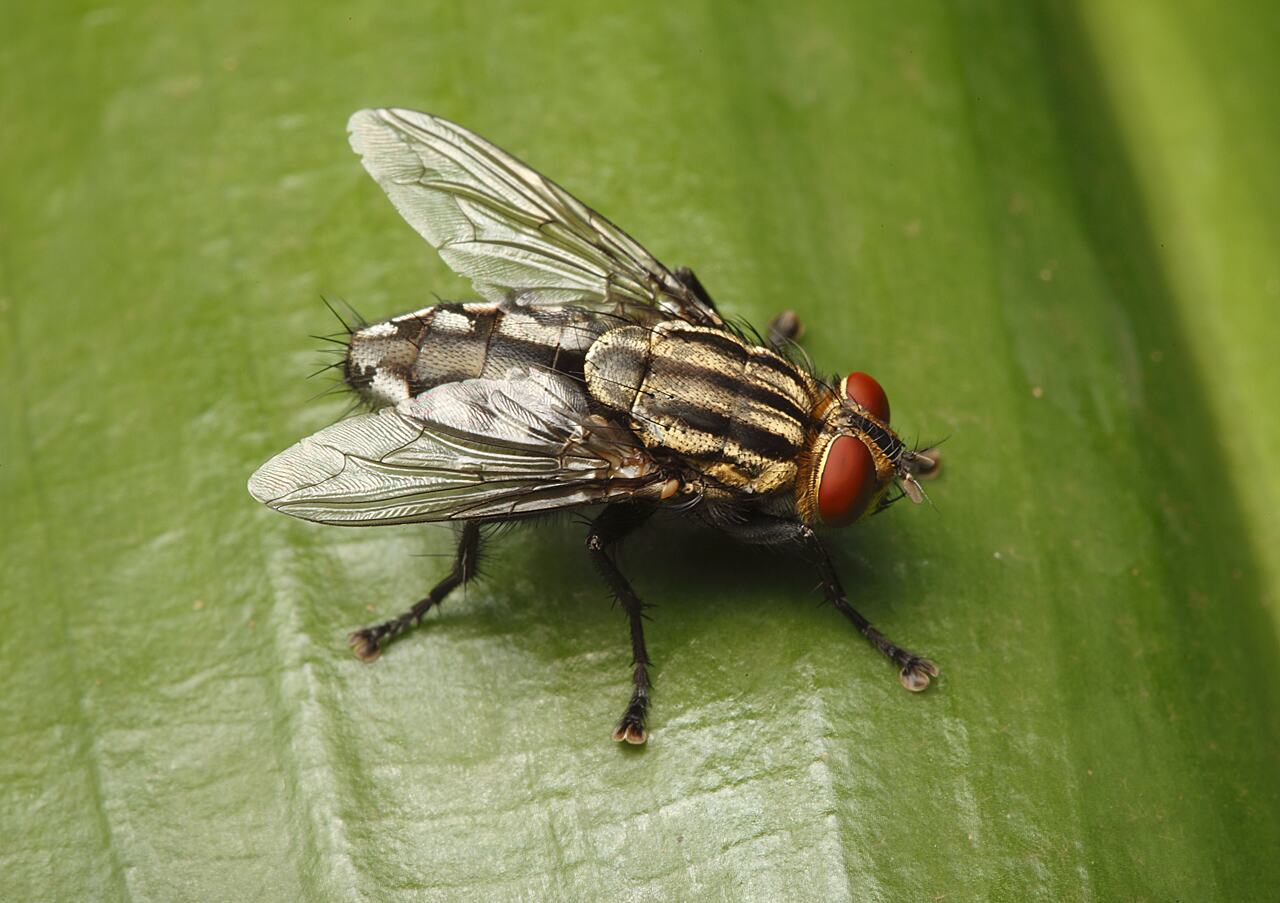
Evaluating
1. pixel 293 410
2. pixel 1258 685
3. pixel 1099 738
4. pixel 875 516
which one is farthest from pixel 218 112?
pixel 1258 685

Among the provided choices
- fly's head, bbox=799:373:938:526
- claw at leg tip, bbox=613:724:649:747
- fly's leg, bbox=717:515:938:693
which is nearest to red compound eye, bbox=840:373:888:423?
fly's head, bbox=799:373:938:526

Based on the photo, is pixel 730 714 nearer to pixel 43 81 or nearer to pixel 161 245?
pixel 161 245

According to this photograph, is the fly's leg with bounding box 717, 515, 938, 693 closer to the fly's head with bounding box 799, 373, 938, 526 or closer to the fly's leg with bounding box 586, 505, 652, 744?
the fly's head with bounding box 799, 373, 938, 526

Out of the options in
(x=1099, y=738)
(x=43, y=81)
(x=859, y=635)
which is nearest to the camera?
(x=1099, y=738)

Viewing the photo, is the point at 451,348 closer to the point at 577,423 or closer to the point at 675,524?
the point at 577,423

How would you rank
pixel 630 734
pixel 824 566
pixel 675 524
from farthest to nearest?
pixel 675 524, pixel 824 566, pixel 630 734

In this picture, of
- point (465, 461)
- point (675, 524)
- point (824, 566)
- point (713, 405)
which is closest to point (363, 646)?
point (465, 461)

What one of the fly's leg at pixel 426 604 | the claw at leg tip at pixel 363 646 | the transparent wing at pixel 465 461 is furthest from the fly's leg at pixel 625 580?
the claw at leg tip at pixel 363 646
